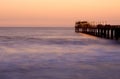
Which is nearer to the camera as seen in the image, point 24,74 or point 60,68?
point 24,74

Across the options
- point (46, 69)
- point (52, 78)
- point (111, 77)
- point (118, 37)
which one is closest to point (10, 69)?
point (46, 69)

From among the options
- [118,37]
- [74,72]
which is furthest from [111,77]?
[118,37]

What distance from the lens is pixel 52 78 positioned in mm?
15648

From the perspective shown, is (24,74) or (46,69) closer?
(24,74)

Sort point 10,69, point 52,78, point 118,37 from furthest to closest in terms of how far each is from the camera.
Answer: point 118,37
point 10,69
point 52,78

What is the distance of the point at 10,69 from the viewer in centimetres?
1838

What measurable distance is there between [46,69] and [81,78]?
333cm

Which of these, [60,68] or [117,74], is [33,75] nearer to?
[60,68]

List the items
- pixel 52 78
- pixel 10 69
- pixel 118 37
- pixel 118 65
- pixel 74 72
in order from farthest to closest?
pixel 118 37 → pixel 118 65 → pixel 10 69 → pixel 74 72 → pixel 52 78

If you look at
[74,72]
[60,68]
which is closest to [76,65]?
[60,68]

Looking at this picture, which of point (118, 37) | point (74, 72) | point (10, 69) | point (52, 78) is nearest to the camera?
point (52, 78)

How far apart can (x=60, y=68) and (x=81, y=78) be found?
3.27 m

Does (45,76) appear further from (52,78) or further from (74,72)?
(74,72)

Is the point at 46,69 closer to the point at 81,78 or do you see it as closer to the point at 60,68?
the point at 60,68
